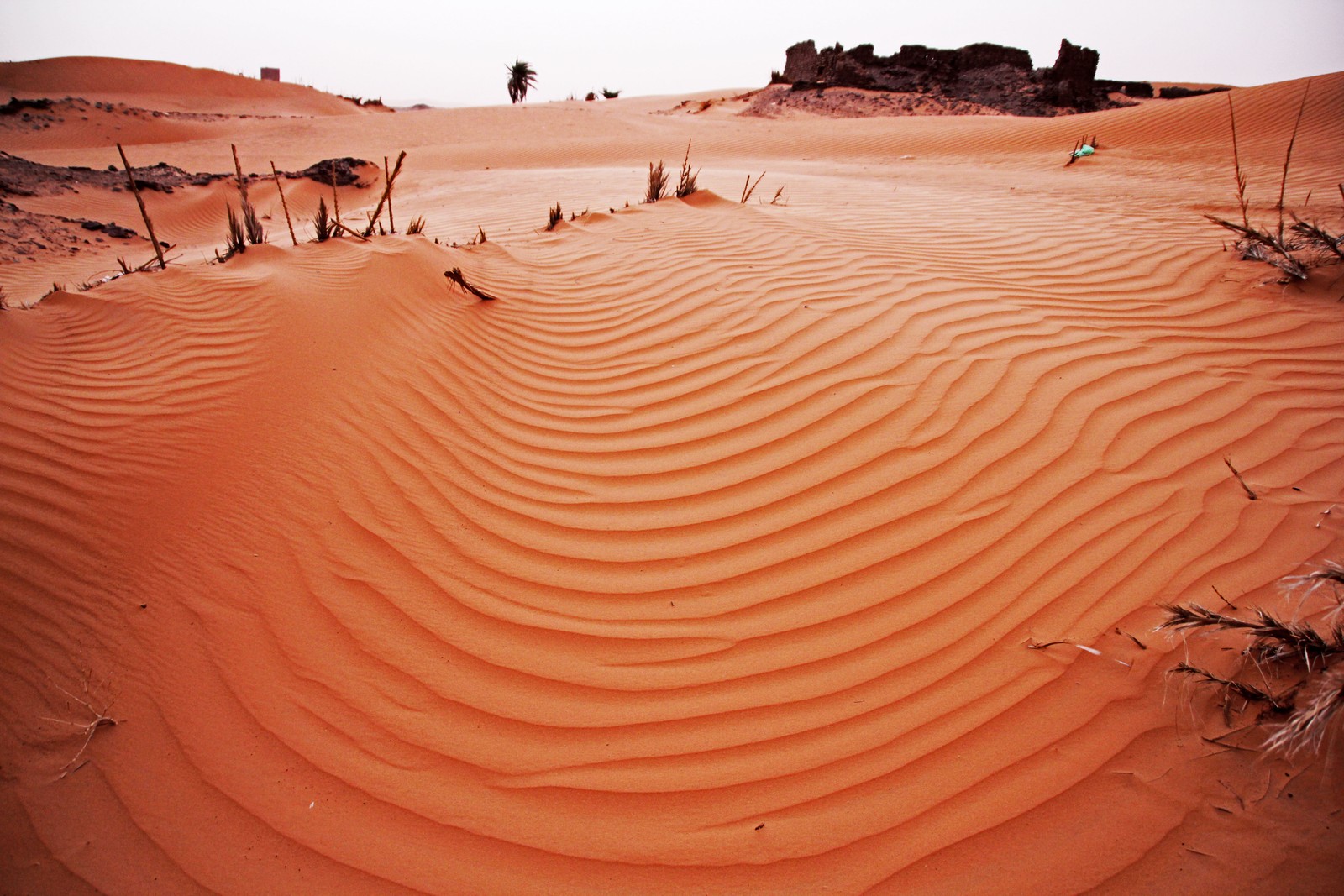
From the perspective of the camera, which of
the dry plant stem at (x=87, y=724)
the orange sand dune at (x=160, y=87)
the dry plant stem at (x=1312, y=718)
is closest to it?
the dry plant stem at (x=1312, y=718)

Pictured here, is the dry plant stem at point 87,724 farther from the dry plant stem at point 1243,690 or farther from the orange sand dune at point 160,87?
the orange sand dune at point 160,87

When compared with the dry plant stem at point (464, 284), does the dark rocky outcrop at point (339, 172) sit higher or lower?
higher

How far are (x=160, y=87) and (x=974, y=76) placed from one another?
32.7 m

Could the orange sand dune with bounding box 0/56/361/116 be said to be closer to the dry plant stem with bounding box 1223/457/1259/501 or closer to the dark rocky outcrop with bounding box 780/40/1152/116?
the dark rocky outcrop with bounding box 780/40/1152/116

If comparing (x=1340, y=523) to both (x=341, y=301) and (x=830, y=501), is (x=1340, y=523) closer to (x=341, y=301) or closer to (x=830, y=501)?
(x=830, y=501)

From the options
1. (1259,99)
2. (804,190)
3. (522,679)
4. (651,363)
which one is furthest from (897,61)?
(522,679)

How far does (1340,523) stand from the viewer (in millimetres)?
2240

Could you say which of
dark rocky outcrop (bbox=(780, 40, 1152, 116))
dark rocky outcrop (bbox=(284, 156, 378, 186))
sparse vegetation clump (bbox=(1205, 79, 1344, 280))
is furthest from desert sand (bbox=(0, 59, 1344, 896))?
dark rocky outcrop (bbox=(780, 40, 1152, 116))

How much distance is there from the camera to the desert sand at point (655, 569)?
150cm

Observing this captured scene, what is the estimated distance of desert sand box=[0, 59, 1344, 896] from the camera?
1.50 m

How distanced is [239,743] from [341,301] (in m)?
2.45

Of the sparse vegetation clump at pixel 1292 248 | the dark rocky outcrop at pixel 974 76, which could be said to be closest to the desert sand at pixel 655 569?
the sparse vegetation clump at pixel 1292 248

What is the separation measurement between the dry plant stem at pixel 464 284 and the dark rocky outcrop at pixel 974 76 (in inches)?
897

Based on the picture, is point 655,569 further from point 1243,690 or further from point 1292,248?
point 1292,248
